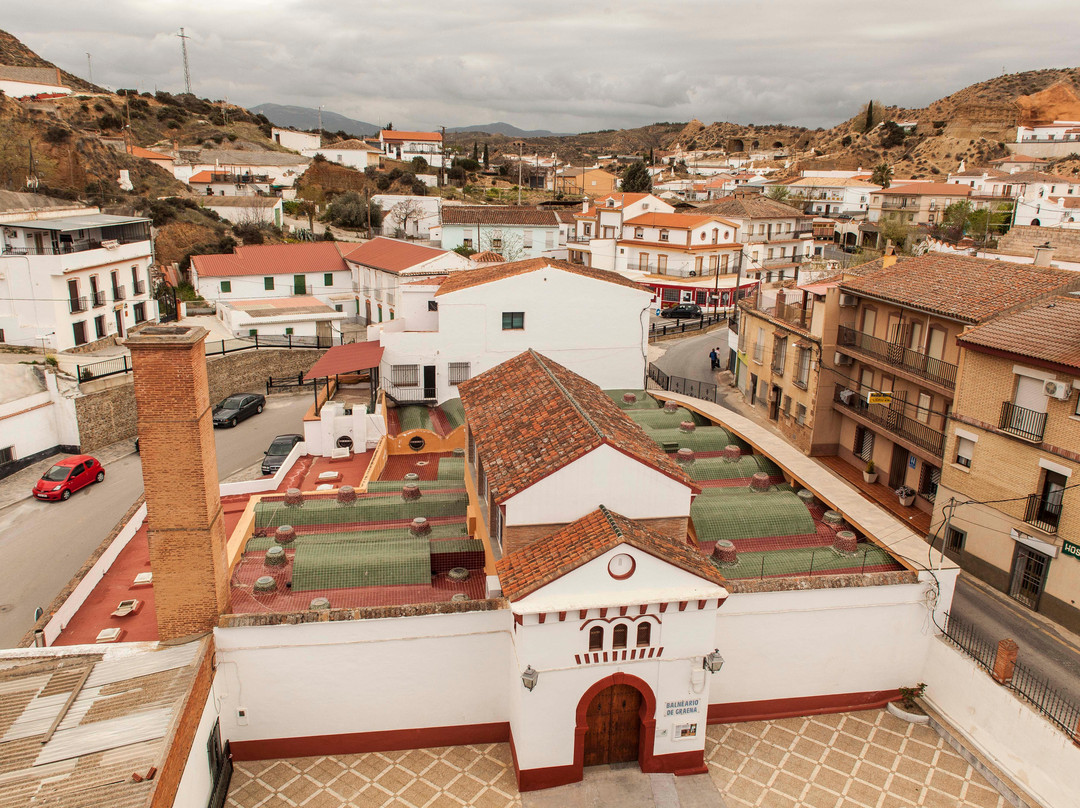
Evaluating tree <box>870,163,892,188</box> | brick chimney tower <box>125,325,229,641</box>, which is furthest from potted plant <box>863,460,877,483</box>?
tree <box>870,163,892,188</box>

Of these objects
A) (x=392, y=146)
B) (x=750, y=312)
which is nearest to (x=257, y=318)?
(x=750, y=312)

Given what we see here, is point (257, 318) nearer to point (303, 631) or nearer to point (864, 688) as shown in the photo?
point (303, 631)

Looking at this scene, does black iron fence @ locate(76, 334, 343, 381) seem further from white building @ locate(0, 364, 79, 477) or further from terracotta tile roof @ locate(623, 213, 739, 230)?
terracotta tile roof @ locate(623, 213, 739, 230)

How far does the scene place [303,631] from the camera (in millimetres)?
16328

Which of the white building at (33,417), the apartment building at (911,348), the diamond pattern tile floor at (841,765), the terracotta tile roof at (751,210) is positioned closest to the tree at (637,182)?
the terracotta tile roof at (751,210)

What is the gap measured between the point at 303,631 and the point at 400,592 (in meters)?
3.07

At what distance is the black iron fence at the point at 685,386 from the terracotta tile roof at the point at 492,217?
3363cm

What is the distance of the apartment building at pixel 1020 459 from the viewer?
22688 mm

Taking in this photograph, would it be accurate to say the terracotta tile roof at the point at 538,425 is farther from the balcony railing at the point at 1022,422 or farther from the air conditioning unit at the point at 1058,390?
the balcony railing at the point at 1022,422

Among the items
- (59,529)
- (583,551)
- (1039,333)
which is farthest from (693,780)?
(59,529)

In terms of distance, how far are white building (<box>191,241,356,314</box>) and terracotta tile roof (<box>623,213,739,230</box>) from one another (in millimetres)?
27982

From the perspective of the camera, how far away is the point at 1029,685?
1855cm

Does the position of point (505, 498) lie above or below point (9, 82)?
below

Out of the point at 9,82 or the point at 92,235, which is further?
the point at 9,82
